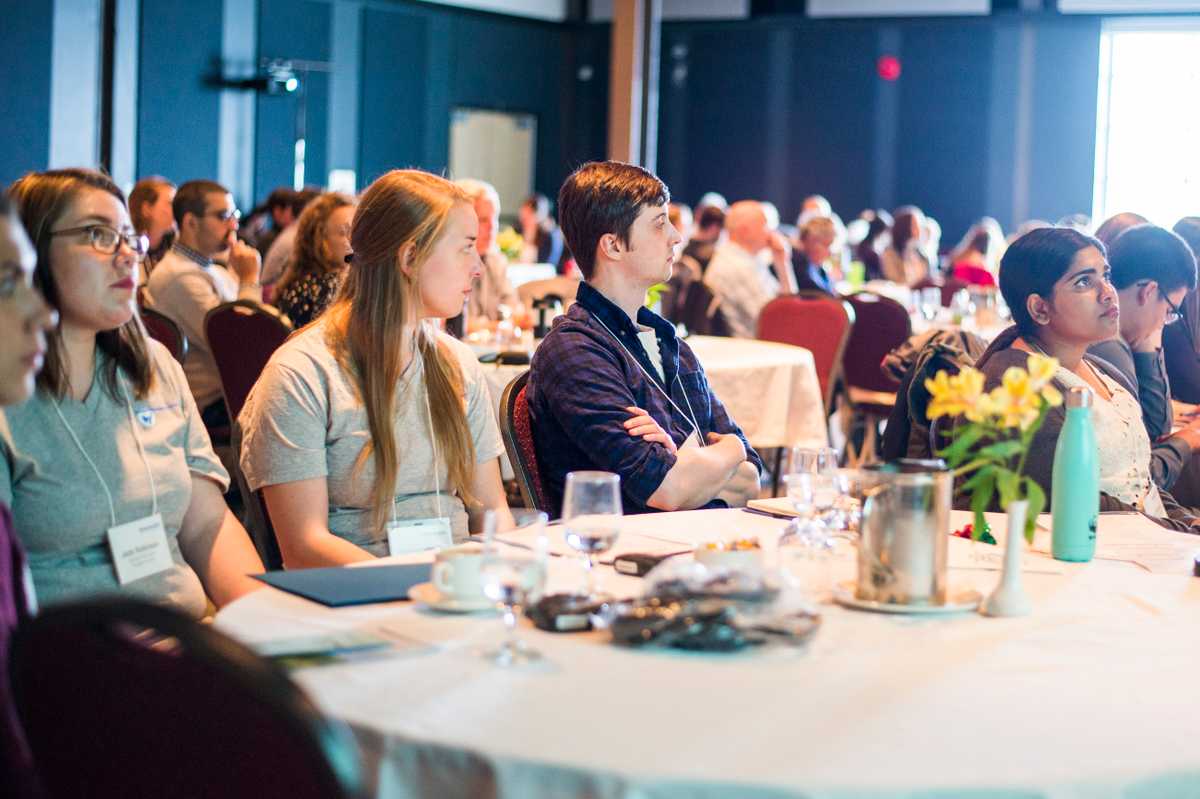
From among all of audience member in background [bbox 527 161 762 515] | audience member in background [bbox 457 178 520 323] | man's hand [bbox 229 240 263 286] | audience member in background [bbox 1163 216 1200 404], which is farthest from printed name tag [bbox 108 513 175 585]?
audience member in background [bbox 457 178 520 323]

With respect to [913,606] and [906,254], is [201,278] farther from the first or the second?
[906,254]

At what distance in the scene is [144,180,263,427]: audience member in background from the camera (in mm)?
5434

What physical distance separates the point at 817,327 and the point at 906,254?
571 centimetres

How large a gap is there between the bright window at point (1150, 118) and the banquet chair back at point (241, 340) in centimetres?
1267

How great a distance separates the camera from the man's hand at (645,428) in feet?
9.91

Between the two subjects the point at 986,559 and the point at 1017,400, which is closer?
the point at 1017,400

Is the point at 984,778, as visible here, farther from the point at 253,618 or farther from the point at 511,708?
the point at 253,618

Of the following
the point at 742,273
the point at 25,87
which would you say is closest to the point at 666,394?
the point at 742,273

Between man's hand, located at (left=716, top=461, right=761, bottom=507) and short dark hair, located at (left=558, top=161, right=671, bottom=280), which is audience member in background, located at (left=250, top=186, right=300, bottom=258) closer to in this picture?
short dark hair, located at (left=558, top=161, right=671, bottom=280)

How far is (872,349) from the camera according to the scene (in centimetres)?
738

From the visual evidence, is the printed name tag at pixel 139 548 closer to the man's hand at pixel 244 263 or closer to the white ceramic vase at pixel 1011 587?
the white ceramic vase at pixel 1011 587

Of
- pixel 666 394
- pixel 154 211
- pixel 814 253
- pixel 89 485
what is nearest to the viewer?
pixel 89 485

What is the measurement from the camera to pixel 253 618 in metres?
1.84

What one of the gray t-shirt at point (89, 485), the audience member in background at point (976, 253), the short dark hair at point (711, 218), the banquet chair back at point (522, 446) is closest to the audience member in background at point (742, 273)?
the short dark hair at point (711, 218)
